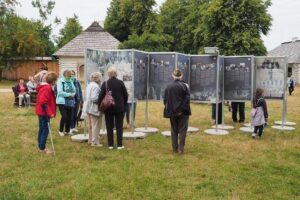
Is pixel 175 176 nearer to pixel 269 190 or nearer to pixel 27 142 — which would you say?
pixel 269 190

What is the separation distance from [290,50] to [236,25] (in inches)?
719

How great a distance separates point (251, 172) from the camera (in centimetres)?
726

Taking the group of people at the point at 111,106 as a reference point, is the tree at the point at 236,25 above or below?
above

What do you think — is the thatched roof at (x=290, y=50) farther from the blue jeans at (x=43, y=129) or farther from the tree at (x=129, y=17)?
the blue jeans at (x=43, y=129)

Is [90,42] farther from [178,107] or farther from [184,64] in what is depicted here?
[178,107]

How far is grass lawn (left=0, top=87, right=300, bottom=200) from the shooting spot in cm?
609

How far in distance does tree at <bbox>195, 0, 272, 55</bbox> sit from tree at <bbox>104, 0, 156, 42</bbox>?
550cm

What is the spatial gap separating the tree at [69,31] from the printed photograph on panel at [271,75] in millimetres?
42233

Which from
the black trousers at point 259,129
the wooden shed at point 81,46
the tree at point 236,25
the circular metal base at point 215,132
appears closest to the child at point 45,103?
the circular metal base at point 215,132

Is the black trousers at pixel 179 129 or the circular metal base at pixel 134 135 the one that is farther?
the circular metal base at pixel 134 135

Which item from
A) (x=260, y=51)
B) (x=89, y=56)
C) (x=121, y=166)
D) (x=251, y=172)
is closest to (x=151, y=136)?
(x=89, y=56)

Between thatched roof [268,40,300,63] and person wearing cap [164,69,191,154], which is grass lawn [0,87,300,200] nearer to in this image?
person wearing cap [164,69,191,154]

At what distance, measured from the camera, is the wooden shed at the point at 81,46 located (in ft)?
127

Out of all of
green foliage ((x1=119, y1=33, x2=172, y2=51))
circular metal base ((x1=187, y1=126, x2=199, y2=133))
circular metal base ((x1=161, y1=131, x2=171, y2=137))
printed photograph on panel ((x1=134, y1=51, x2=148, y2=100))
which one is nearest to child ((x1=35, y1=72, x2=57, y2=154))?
printed photograph on panel ((x1=134, y1=51, x2=148, y2=100))
